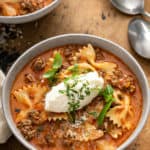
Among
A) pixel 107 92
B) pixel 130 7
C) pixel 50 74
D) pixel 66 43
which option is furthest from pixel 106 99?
pixel 130 7

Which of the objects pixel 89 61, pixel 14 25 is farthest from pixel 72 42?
pixel 14 25

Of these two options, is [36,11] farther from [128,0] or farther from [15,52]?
[128,0]

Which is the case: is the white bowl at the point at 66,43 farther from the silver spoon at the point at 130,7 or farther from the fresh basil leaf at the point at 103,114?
the silver spoon at the point at 130,7

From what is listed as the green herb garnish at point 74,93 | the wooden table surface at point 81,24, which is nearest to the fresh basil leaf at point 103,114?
the green herb garnish at point 74,93

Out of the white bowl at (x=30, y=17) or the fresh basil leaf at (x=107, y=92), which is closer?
the fresh basil leaf at (x=107, y=92)

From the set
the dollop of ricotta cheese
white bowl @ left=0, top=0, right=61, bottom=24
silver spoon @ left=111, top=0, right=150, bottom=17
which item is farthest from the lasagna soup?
silver spoon @ left=111, top=0, right=150, bottom=17

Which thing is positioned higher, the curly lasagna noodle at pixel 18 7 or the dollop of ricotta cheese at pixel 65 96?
the curly lasagna noodle at pixel 18 7
